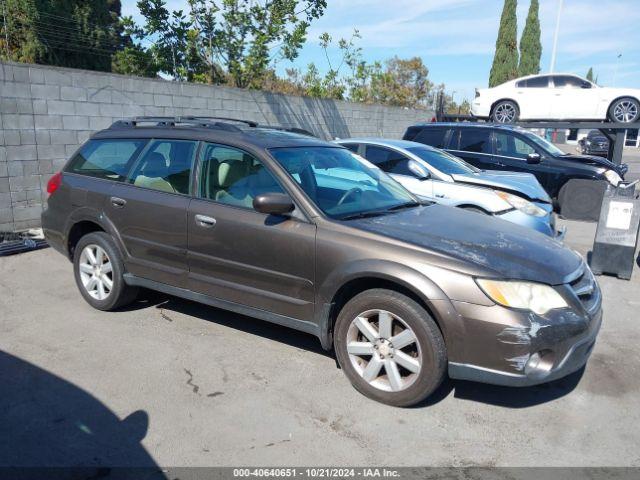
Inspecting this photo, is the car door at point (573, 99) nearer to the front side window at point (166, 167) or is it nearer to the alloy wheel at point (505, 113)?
the alloy wheel at point (505, 113)

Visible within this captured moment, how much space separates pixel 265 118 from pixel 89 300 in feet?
25.0

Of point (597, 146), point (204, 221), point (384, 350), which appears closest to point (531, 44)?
point (597, 146)

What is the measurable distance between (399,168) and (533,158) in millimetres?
4054

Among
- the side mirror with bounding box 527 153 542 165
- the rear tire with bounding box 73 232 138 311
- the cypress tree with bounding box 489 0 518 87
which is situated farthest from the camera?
the cypress tree with bounding box 489 0 518 87

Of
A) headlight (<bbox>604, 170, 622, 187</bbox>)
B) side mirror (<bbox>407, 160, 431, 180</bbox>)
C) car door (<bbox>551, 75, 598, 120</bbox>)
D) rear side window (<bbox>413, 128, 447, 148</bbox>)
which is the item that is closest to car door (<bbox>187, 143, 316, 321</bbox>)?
side mirror (<bbox>407, 160, 431, 180</bbox>)

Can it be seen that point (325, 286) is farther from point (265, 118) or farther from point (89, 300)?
point (265, 118)

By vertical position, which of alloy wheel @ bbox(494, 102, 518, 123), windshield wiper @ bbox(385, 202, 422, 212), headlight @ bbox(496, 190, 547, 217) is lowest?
headlight @ bbox(496, 190, 547, 217)

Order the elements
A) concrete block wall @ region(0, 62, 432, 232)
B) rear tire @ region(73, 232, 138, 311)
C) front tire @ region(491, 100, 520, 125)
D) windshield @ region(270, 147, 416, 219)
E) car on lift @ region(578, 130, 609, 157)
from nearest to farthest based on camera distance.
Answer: windshield @ region(270, 147, 416, 219) → rear tire @ region(73, 232, 138, 311) → concrete block wall @ region(0, 62, 432, 232) → front tire @ region(491, 100, 520, 125) → car on lift @ region(578, 130, 609, 157)

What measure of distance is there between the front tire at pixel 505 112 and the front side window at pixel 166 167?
37.8 feet

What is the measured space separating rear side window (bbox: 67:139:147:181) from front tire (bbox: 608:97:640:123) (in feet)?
40.2

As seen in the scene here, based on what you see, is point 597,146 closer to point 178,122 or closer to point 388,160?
point 388,160

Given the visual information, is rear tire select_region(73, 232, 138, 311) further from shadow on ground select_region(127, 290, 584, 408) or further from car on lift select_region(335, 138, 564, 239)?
car on lift select_region(335, 138, 564, 239)

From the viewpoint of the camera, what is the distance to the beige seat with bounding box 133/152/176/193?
459 cm

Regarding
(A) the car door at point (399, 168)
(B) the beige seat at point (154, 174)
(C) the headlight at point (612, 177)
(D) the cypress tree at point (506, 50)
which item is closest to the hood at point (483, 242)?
(B) the beige seat at point (154, 174)
